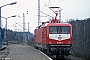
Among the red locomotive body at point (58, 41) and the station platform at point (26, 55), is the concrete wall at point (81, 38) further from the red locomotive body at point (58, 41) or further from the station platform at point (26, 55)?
the station platform at point (26, 55)

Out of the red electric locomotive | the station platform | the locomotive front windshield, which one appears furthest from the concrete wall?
the station platform

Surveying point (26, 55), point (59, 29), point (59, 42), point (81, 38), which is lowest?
point (26, 55)

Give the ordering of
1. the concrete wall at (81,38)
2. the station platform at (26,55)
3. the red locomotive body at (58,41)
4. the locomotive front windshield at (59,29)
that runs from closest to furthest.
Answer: the station platform at (26,55) → the concrete wall at (81,38) → the red locomotive body at (58,41) → the locomotive front windshield at (59,29)

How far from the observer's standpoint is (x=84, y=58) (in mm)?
24984

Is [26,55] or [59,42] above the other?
[59,42]

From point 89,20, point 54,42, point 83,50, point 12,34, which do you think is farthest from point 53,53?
point 12,34

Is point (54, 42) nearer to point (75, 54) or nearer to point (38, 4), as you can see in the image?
point (75, 54)

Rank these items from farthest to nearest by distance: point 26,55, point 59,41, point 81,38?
point 26,55, point 81,38, point 59,41

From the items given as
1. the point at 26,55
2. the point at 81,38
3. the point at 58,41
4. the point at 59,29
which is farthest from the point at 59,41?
the point at 26,55

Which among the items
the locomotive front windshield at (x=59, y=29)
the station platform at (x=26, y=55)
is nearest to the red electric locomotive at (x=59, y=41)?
the locomotive front windshield at (x=59, y=29)

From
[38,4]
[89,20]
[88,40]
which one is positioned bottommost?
[88,40]

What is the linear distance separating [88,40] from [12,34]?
291 feet

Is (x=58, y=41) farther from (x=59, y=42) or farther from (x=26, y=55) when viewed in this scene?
(x=26, y=55)

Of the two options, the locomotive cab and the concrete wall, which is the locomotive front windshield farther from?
the concrete wall
